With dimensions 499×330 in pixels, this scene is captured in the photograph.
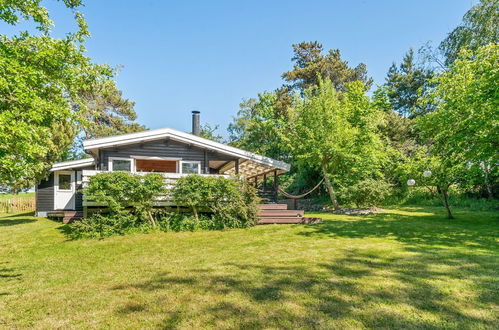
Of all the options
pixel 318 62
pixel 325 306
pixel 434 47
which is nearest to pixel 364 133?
pixel 434 47

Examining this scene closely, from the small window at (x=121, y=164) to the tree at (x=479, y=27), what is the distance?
16.5 metres

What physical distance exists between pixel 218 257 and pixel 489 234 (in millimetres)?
7562

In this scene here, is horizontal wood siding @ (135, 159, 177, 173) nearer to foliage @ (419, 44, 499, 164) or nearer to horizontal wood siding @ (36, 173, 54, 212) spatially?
horizontal wood siding @ (36, 173, 54, 212)

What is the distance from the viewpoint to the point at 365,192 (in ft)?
46.2

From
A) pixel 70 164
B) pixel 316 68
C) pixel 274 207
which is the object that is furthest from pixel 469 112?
pixel 316 68

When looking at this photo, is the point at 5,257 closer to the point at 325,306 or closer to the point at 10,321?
the point at 10,321

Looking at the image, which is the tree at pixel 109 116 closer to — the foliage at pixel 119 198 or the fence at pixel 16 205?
the fence at pixel 16 205

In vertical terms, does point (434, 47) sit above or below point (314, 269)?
above

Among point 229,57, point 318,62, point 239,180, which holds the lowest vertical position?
point 239,180

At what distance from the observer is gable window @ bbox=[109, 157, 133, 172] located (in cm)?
1068

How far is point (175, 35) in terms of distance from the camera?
1518cm

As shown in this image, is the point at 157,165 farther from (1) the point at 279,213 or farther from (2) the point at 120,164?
(1) the point at 279,213

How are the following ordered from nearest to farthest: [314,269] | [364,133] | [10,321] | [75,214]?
[10,321] → [314,269] → [75,214] → [364,133]

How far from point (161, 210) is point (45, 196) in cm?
988
